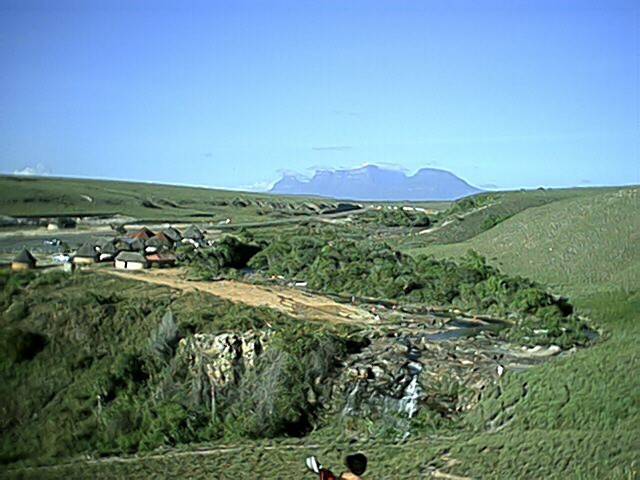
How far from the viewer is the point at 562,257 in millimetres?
20125

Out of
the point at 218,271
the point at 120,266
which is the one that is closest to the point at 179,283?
the point at 120,266

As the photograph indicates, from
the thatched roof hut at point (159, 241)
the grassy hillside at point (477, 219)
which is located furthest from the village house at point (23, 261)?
the grassy hillside at point (477, 219)

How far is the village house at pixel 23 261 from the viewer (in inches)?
423

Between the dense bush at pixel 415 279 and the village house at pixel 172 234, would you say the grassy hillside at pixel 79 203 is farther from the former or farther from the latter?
the dense bush at pixel 415 279

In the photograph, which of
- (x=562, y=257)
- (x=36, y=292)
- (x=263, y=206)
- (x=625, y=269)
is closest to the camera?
(x=36, y=292)

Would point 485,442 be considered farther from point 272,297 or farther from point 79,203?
point 79,203

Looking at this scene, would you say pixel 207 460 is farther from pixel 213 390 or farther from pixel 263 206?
pixel 263 206

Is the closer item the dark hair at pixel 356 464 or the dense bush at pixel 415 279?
the dark hair at pixel 356 464

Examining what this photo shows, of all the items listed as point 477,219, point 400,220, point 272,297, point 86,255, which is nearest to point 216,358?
point 272,297

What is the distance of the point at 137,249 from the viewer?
845 inches

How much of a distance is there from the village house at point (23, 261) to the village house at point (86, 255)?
3.32m

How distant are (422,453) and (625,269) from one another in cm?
1316

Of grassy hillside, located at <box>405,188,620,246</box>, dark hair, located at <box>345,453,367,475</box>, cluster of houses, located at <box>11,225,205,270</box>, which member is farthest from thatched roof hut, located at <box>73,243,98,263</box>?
grassy hillside, located at <box>405,188,620,246</box>

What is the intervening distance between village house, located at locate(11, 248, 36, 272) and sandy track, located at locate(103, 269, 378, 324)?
4828 mm
